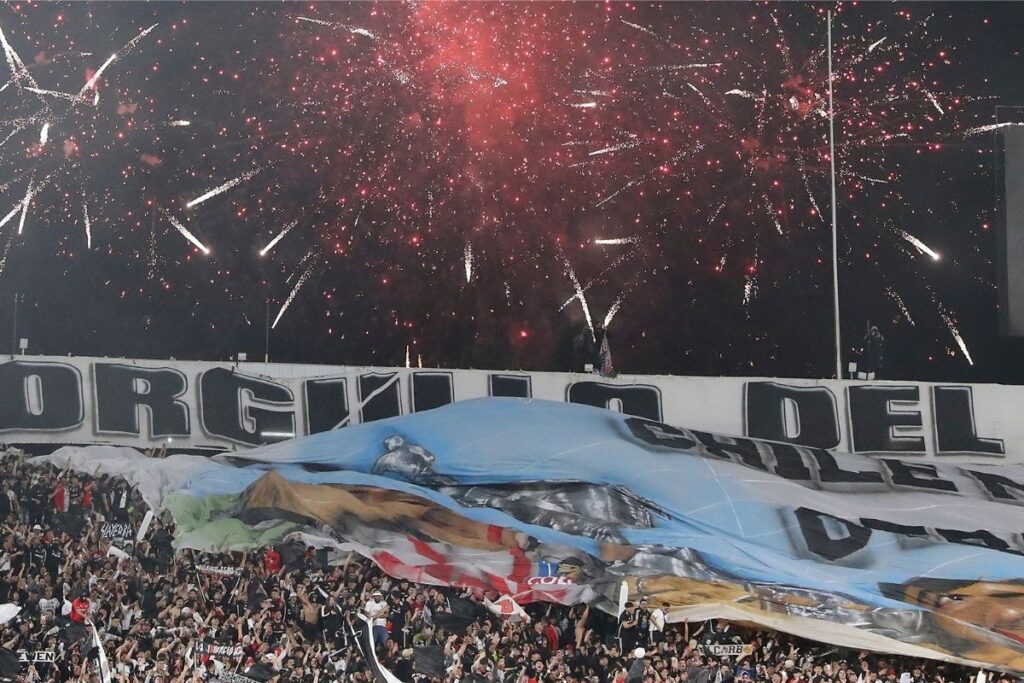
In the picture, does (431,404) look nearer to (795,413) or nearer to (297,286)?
(297,286)

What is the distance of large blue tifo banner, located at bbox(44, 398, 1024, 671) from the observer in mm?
8406

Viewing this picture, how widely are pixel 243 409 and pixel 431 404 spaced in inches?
65.0

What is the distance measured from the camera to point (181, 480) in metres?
9.58

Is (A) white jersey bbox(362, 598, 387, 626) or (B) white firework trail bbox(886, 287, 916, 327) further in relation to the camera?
(B) white firework trail bbox(886, 287, 916, 327)

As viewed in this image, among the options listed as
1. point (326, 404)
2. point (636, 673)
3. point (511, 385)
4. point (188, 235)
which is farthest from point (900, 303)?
point (188, 235)

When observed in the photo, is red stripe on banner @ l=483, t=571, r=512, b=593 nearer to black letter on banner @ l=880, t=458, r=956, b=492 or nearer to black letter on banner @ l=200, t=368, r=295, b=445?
black letter on banner @ l=200, t=368, r=295, b=445

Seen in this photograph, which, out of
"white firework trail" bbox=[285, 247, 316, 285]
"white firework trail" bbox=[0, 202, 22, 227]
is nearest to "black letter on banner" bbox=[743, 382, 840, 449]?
"white firework trail" bbox=[285, 247, 316, 285]

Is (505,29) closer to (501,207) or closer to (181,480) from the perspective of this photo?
(501,207)

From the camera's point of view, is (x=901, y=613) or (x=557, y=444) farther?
(x=557, y=444)

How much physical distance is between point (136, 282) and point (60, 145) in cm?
147

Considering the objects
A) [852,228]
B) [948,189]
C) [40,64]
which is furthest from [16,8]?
[948,189]

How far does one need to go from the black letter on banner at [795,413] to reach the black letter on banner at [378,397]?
307 cm

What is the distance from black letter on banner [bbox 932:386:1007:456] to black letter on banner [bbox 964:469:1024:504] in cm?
25

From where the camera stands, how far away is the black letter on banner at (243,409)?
9914mm
